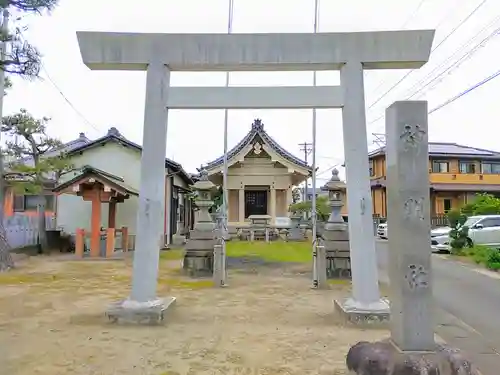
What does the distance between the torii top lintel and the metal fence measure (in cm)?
1336

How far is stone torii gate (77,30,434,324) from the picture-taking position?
7254mm

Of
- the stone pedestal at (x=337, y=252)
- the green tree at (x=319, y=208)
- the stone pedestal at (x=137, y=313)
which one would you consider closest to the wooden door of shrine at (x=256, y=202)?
the green tree at (x=319, y=208)

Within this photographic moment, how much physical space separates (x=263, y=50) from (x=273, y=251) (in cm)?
1335

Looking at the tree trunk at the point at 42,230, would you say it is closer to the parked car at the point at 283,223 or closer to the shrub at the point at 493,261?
the parked car at the point at 283,223

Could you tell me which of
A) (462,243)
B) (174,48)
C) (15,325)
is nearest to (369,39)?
(174,48)

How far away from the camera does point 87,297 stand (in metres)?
9.26

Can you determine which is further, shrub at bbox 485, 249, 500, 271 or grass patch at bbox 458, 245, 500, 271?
grass patch at bbox 458, 245, 500, 271

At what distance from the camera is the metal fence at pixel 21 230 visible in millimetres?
18108

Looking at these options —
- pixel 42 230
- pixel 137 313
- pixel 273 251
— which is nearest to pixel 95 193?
pixel 42 230

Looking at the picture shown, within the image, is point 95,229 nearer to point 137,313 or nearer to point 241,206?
point 241,206

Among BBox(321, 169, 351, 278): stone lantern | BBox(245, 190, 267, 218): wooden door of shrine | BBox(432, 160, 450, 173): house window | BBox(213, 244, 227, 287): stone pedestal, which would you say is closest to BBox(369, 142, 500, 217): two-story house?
BBox(432, 160, 450, 173): house window

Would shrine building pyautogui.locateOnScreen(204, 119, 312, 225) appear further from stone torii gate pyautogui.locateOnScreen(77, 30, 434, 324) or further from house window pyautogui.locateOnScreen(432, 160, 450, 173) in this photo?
stone torii gate pyautogui.locateOnScreen(77, 30, 434, 324)

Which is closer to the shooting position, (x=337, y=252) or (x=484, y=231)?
(x=337, y=252)

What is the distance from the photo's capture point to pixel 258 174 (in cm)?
2662
